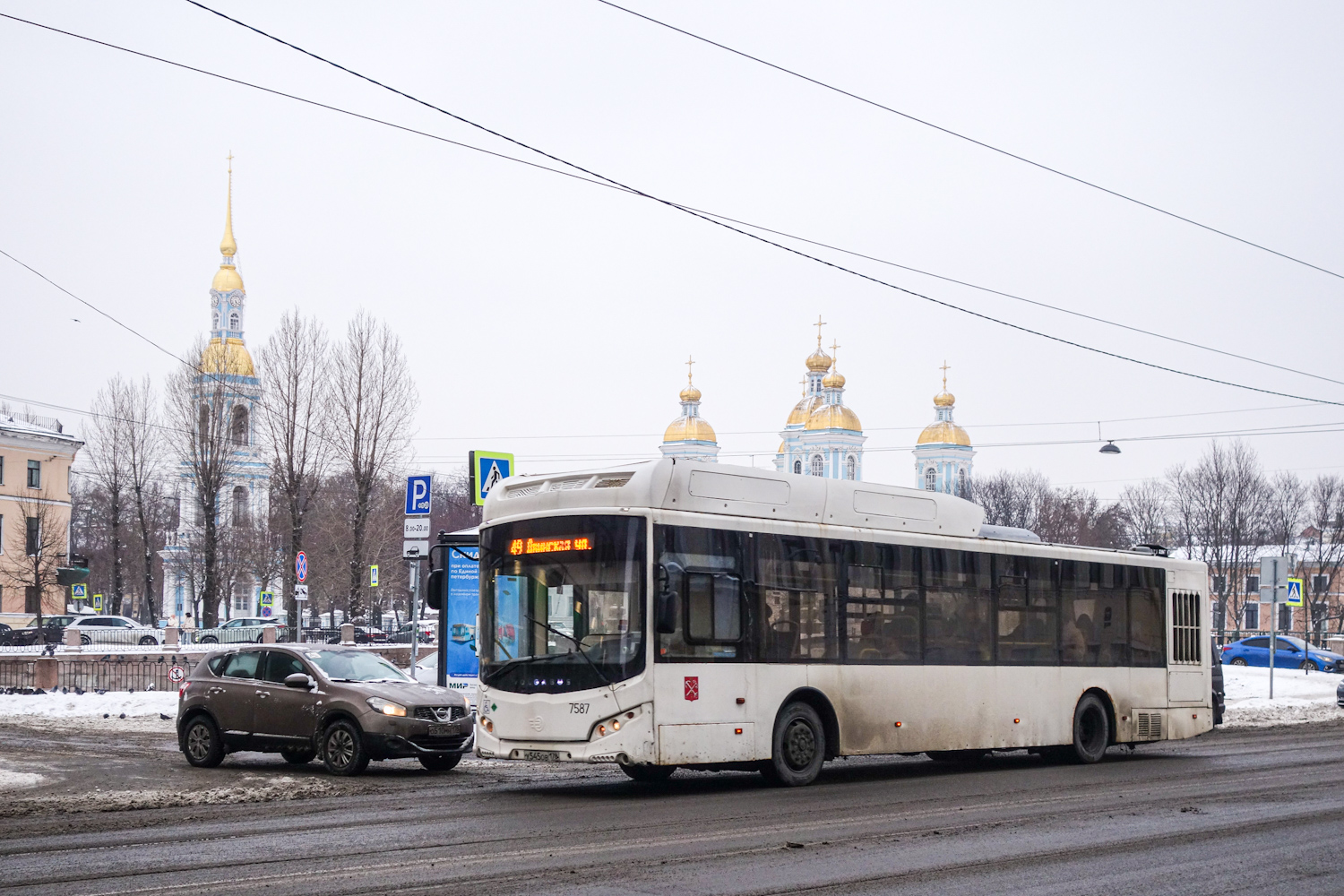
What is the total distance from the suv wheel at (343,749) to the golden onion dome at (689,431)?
432 feet

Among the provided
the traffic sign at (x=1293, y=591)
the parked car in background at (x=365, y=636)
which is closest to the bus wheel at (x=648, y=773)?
the traffic sign at (x=1293, y=591)

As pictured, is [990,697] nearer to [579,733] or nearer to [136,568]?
[579,733]

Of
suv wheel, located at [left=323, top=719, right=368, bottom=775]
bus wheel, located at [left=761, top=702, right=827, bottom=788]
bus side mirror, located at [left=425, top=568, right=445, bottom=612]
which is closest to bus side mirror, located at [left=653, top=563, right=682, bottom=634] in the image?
bus wheel, located at [left=761, top=702, right=827, bottom=788]

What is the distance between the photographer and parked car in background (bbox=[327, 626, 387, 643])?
5262 cm

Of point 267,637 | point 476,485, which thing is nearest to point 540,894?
point 476,485

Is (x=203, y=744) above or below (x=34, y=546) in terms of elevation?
below

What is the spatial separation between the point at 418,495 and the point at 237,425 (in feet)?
131

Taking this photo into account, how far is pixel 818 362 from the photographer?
151375mm

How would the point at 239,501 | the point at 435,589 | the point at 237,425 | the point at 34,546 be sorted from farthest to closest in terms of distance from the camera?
the point at 239,501, the point at 34,546, the point at 237,425, the point at 435,589

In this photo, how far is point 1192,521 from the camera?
89125mm

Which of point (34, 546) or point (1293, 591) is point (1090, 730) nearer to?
point (1293, 591)

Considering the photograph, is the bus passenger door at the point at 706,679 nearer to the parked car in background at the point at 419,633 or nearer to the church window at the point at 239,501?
the parked car in background at the point at 419,633

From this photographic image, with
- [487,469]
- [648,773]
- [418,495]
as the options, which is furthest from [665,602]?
[418,495]

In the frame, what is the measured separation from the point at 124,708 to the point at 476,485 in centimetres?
1156
